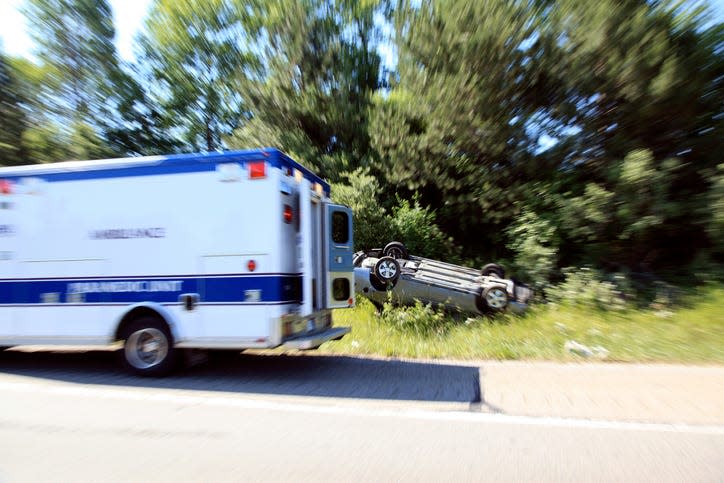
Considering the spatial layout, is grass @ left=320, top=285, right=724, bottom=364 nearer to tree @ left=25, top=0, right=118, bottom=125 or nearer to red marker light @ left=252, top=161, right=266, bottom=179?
red marker light @ left=252, top=161, right=266, bottom=179

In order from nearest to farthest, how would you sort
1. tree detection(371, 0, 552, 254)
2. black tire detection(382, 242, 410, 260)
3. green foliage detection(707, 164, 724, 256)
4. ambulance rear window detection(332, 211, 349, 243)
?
ambulance rear window detection(332, 211, 349, 243)
green foliage detection(707, 164, 724, 256)
black tire detection(382, 242, 410, 260)
tree detection(371, 0, 552, 254)

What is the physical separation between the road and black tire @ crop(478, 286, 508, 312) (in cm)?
332

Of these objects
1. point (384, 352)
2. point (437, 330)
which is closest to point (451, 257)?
point (437, 330)

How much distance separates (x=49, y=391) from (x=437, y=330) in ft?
19.9

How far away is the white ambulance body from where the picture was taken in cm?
613

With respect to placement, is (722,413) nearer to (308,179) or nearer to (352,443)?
(352,443)

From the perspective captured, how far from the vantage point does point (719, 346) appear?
23.7ft

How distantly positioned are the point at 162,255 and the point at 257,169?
Answer: 1717 mm

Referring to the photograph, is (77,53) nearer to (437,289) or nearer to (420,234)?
(420,234)

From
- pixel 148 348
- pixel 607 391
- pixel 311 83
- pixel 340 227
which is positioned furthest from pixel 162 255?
pixel 311 83

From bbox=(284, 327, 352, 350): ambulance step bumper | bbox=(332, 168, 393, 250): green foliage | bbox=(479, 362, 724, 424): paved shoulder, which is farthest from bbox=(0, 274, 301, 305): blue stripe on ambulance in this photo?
bbox=(332, 168, 393, 250): green foliage

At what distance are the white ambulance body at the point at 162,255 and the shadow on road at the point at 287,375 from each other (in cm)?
47

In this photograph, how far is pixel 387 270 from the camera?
392 inches

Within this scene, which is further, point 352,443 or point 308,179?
point 308,179
